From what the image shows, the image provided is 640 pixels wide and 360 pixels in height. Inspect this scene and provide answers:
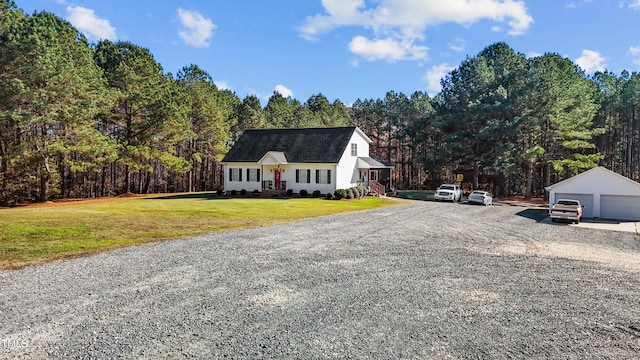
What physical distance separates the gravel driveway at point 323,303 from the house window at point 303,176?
21637 millimetres

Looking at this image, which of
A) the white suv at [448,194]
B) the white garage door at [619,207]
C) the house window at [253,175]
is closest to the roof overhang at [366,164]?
the white suv at [448,194]

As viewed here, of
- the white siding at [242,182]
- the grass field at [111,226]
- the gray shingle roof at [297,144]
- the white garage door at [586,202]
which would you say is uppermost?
the gray shingle roof at [297,144]

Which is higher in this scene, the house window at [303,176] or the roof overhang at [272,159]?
the roof overhang at [272,159]

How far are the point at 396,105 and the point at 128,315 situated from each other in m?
54.3

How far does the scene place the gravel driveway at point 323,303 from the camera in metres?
5.91

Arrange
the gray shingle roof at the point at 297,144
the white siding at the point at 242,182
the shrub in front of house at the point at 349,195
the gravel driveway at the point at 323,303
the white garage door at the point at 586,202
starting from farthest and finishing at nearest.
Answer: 1. the white siding at the point at 242,182
2. the gray shingle roof at the point at 297,144
3. the shrub in front of house at the point at 349,195
4. the white garage door at the point at 586,202
5. the gravel driveway at the point at 323,303

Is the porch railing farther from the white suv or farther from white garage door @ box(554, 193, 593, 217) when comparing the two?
white garage door @ box(554, 193, 593, 217)

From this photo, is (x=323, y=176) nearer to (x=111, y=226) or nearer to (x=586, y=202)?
(x=586, y=202)

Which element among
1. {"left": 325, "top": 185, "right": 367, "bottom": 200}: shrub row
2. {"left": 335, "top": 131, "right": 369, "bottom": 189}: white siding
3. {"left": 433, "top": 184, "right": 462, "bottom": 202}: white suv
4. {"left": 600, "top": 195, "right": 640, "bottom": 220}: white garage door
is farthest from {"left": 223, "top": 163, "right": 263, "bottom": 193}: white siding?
{"left": 600, "top": 195, "right": 640, "bottom": 220}: white garage door

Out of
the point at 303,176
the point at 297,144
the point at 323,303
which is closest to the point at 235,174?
the point at 297,144

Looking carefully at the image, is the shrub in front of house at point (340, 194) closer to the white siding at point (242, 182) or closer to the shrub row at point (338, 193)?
the shrub row at point (338, 193)

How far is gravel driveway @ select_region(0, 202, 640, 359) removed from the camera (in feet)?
19.4

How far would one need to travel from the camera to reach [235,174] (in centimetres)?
3791

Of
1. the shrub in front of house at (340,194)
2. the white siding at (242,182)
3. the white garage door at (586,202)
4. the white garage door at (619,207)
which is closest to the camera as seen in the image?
the white garage door at (619,207)
